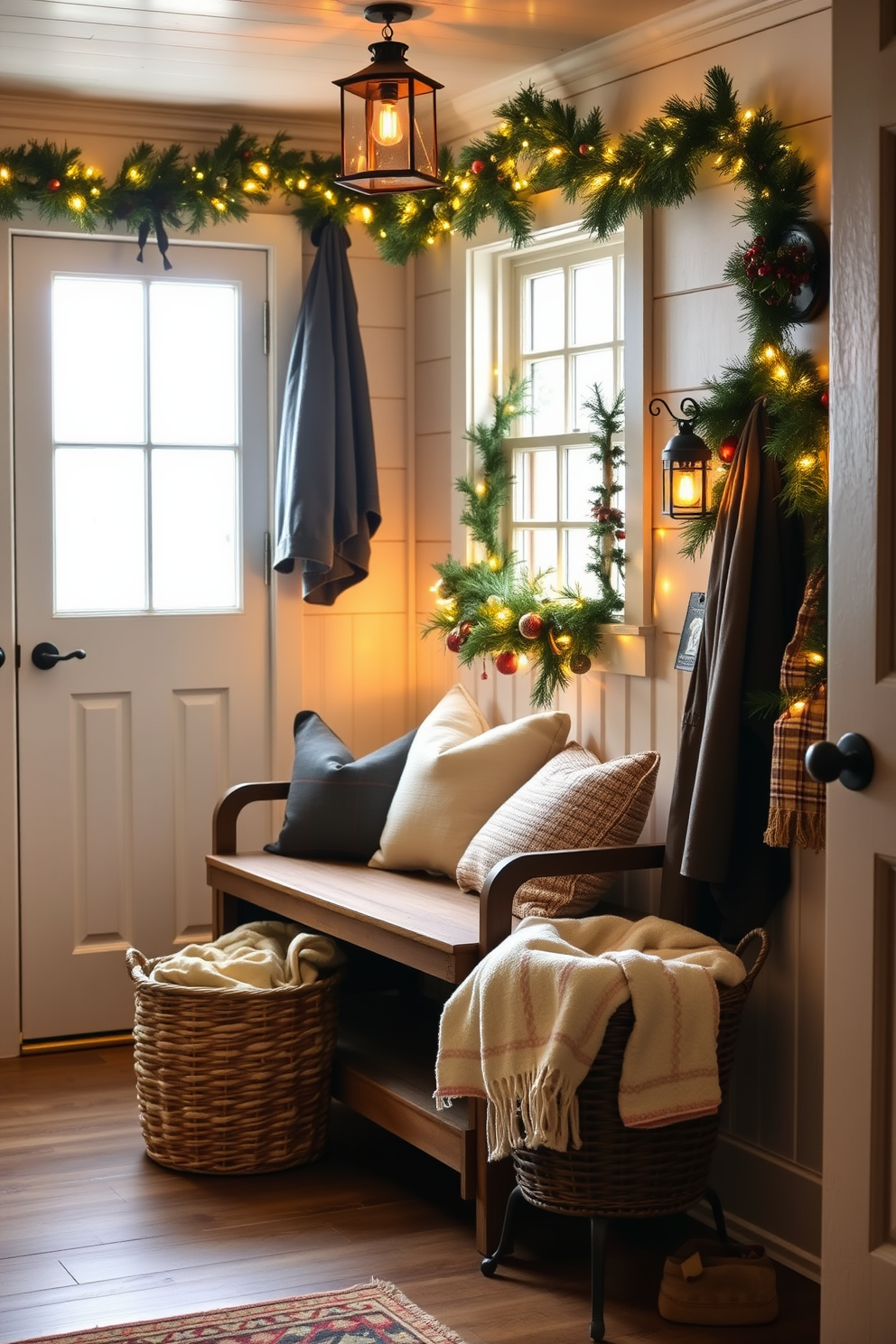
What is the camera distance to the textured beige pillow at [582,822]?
3244 mm

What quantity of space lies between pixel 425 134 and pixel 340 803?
162 centimetres

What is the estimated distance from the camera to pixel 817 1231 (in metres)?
3.00

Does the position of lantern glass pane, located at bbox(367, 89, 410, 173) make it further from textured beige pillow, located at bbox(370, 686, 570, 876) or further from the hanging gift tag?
textured beige pillow, located at bbox(370, 686, 570, 876)

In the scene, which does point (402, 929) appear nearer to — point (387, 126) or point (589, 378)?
point (589, 378)

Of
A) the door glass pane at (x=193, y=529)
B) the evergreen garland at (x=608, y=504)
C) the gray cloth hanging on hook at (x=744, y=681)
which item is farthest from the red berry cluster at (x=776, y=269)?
the door glass pane at (x=193, y=529)

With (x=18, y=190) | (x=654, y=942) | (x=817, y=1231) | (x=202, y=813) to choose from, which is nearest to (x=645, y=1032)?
(x=654, y=942)

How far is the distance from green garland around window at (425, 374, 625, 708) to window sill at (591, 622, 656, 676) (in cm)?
3

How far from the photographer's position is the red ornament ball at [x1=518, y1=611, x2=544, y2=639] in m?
3.73

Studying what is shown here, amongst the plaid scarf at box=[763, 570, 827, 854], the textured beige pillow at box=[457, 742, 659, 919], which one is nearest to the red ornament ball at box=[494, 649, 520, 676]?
the textured beige pillow at box=[457, 742, 659, 919]

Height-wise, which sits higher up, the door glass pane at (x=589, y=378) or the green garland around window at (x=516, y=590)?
the door glass pane at (x=589, y=378)

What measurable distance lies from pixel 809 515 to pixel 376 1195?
1.70m

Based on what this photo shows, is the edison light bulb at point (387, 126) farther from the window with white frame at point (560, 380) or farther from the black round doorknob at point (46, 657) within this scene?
the black round doorknob at point (46, 657)

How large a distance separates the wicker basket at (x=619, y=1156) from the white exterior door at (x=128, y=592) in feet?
6.27

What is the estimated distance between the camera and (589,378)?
3881mm
